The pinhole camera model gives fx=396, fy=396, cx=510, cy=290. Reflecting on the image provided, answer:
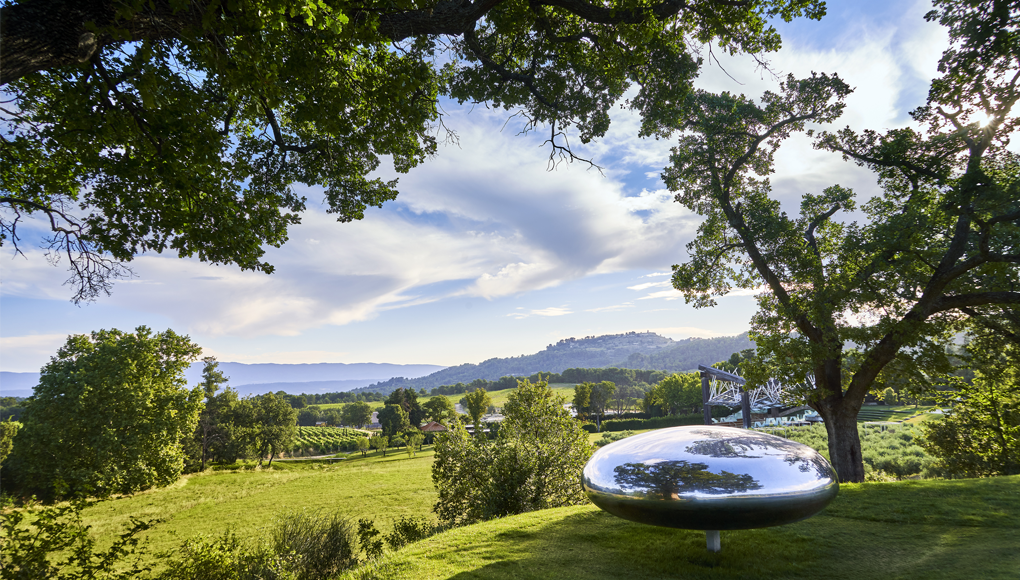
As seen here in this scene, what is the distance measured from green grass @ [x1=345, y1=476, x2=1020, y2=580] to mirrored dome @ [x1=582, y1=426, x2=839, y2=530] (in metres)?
1.24

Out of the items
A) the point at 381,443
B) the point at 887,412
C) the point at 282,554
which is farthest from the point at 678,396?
the point at 282,554

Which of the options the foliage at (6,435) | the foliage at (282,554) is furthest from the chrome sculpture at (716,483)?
the foliage at (6,435)

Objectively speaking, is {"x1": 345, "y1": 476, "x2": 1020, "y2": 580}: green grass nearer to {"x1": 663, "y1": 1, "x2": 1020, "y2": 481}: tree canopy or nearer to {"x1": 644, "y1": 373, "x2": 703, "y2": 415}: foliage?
{"x1": 663, "y1": 1, "x2": 1020, "y2": 481}: tree canopy

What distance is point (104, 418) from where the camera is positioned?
25438 mm

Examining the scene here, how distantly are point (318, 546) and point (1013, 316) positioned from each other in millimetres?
20974

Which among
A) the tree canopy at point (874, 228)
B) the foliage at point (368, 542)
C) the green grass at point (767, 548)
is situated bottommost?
the foliage at point (368, 542)

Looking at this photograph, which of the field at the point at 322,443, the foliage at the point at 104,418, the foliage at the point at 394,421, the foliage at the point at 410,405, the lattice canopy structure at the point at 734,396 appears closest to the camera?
the foliage at the point at 104,418

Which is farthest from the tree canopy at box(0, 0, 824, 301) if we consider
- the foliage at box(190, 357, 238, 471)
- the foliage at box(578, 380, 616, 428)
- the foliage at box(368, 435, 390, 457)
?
the foliage at box(578, 380, 616, 428)

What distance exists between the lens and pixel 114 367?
2634 cm

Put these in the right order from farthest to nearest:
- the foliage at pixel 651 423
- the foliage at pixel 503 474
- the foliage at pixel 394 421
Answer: the foliage at pixel 394 421
the foliage at pixel 651 423
the foliage at pixel 503 474

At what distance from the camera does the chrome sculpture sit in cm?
523

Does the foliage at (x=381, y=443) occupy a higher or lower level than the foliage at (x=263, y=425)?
lower

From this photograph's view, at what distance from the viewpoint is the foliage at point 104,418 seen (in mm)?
24734

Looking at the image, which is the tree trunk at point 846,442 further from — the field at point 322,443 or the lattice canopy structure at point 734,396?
the field at point 322,443
